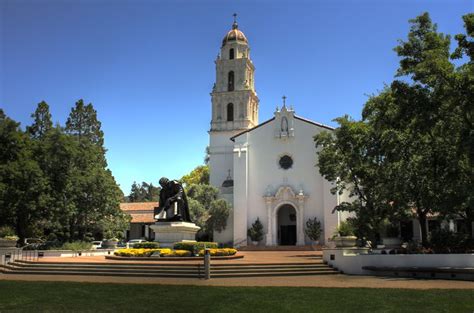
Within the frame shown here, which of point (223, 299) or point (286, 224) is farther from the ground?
point (286, 224)

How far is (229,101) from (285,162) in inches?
551

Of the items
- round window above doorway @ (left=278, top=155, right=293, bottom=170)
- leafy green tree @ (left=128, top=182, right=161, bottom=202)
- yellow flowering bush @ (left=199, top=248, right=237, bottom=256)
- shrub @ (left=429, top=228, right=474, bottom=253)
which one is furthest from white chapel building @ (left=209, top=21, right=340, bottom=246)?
leafy green tree @ (left=128, top=182, right=161, bottom=202)

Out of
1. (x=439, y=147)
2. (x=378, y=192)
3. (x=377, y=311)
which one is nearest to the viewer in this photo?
(x=377, y=311)

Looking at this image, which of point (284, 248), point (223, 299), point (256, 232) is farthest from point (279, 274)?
point (256, 232)

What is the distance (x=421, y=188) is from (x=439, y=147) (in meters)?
2.25

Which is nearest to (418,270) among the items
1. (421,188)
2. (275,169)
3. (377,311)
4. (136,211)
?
(421,188)

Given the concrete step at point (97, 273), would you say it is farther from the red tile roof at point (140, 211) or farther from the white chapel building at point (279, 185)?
the red tile roof at point (140, 211)

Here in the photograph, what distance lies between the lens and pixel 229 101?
2351 inches

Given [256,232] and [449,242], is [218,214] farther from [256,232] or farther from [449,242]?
[449,242]

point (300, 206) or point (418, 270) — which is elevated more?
point (300, 206)

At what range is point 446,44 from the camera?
62.6 ft

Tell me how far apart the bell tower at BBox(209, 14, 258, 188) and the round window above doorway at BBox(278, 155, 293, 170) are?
875 cm

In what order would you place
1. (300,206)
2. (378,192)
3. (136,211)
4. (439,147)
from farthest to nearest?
(136,211) < (300,206) < (378,192) < (439,147)

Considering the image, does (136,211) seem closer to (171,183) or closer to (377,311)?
(171,183)
